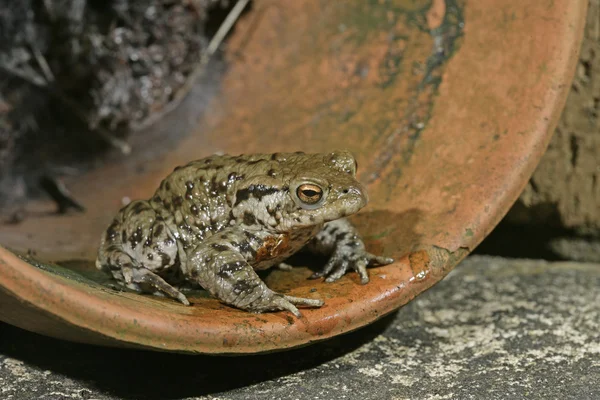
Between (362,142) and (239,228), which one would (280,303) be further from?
(362,142)

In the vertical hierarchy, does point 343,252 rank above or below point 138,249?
above

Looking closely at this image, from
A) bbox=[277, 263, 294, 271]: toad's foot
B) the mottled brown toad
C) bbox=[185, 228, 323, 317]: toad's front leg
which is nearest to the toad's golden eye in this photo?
the mottled brown toad

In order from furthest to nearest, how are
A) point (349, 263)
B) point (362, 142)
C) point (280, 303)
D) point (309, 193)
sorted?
1. point (362, 142)
2. point (349, 263)
3. point (309, 193)
4. point (280, 303)

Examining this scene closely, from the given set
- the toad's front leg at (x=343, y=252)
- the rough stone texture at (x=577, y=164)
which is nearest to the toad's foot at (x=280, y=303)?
the toad's front leg at (x=343, y=252)

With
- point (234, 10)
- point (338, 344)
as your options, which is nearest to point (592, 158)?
point (338, 344)

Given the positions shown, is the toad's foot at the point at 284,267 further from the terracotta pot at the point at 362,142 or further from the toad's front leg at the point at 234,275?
the toad's front leg at the point at 234,275

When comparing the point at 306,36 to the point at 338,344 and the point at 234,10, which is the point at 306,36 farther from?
the point at 338,344

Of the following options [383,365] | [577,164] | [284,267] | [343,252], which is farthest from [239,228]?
[577,164]
